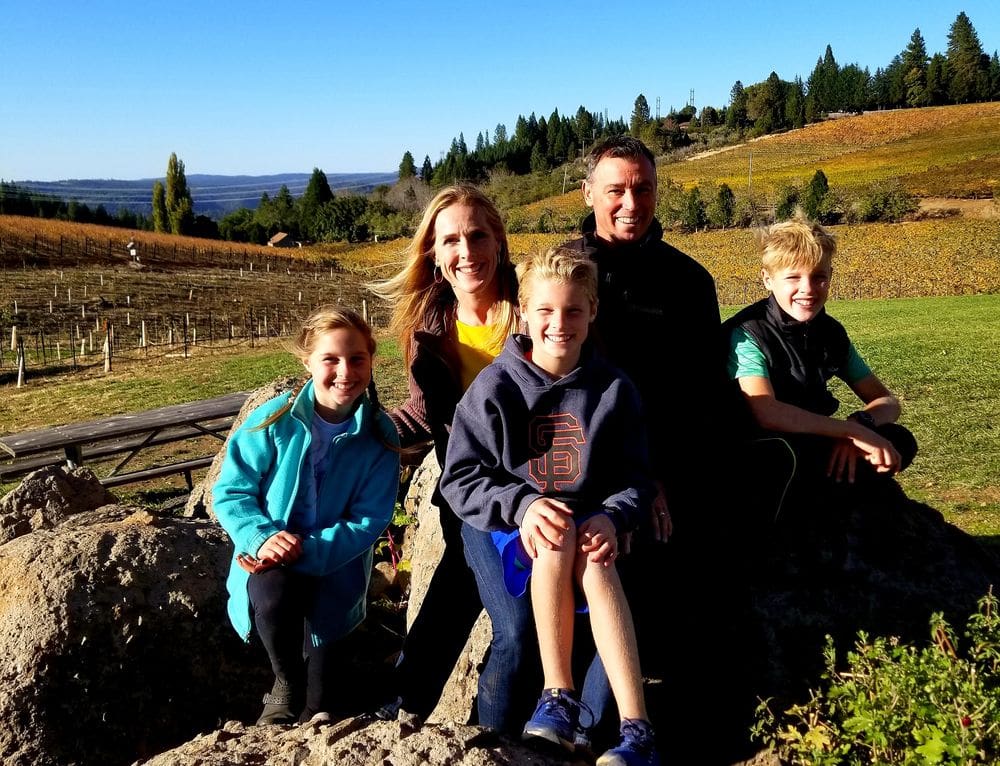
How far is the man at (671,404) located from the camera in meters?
3.05

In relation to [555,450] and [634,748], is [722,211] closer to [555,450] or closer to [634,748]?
[555,450]

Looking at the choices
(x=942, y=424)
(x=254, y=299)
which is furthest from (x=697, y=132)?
(x=942, y=424)

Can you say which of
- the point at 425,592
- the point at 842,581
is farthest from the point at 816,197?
the point at 425,592

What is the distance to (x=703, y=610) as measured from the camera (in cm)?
311

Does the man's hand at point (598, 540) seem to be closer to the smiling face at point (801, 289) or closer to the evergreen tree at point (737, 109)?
the smiling face at point (801, 289)

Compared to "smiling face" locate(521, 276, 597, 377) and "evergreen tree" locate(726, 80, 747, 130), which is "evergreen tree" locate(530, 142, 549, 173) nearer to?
"evergreen tree" locate(726, 80, 747, 130)

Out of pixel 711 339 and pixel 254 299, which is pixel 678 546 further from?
pixel 254 299

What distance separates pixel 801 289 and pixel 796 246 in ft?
0.57

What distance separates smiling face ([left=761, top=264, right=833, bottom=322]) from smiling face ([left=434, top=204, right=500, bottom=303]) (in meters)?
1.16

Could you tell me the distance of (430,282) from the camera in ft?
11.9

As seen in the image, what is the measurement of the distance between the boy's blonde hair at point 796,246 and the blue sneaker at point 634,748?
1845 millimetres

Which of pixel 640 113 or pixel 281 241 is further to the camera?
pixel 640 113

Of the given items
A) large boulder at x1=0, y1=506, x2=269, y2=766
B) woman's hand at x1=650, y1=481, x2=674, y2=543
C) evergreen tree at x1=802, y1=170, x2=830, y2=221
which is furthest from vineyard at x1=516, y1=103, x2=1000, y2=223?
large boulder at x1=0, y1=506, x2=269, y2=766

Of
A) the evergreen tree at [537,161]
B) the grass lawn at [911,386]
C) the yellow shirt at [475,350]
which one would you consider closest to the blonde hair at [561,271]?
the yellow shirt at [475,350]
